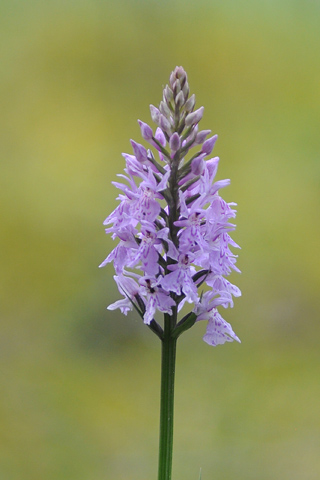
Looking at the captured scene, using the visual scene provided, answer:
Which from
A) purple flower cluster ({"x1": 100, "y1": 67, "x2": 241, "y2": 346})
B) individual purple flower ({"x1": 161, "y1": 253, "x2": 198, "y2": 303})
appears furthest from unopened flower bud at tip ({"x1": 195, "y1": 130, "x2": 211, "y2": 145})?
individual purple flower ({"x1": 161, "y1": 253, "x2": 198, "y2": 303})

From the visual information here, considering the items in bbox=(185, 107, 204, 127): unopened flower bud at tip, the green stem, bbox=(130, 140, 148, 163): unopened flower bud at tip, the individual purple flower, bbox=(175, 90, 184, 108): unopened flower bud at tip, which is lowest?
the green stem

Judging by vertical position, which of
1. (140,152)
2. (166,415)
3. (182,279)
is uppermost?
(140,152)

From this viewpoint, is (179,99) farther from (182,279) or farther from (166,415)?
(166,415)

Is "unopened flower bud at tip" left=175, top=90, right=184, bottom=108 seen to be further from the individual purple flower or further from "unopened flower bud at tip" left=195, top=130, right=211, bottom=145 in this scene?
the individual purple flower

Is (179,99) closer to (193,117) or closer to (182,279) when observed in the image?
(193,117)

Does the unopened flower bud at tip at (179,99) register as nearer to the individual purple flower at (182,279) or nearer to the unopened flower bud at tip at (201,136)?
the unopened flower bud at tip at (201,136)

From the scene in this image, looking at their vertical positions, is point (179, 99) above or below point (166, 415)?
above

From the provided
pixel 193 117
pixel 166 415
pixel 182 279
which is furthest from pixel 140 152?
pixel 166 415

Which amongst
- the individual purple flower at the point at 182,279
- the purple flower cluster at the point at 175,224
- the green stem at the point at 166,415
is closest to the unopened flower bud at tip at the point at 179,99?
the purple flower cluster at the point at 175,224

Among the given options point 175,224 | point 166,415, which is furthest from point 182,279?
point 166,415
